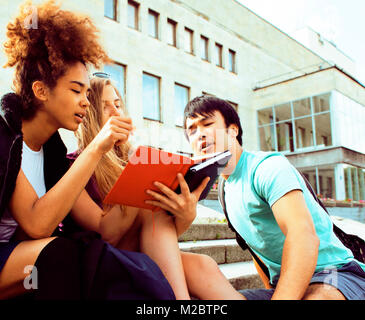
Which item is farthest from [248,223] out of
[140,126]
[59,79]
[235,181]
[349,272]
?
[140,126]

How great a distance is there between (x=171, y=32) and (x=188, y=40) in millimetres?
975

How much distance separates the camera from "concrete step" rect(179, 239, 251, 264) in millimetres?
3023

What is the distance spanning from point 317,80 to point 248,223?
1568 centimetres

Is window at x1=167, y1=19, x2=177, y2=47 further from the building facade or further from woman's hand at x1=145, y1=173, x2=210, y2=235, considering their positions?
woman's hand at x1=145, y1=173, x2=210, y2=235

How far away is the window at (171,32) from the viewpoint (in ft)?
46.2

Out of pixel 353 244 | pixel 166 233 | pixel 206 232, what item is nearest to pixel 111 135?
pixel 166 233

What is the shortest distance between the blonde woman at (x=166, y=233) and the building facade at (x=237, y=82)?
27.7 feet

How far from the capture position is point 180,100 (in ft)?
47.5

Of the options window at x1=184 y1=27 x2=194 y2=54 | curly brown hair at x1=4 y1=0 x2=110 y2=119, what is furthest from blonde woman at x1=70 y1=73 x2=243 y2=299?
window at x1=184 y1=27 x2=194 y2=54

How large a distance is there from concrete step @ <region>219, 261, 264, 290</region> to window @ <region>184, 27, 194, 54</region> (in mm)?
12893

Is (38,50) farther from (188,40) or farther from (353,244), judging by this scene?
(188,40)

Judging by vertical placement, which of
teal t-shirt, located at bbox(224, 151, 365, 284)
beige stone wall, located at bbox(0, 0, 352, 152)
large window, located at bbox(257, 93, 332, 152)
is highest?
beige stone wall, located at bbox(0, 0, 352, 152)

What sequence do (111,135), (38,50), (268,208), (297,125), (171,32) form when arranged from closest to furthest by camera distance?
(111,135), (38,50), (268,208), (171,32), (297,125)
